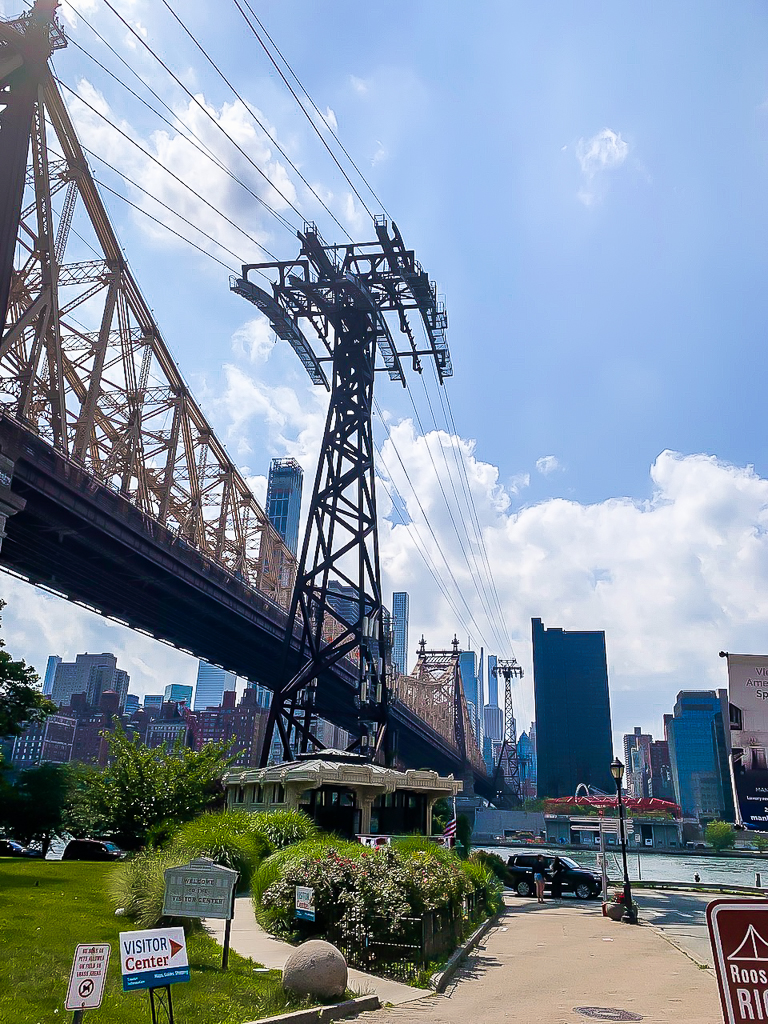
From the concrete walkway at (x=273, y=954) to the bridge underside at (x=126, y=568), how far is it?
1589 cm

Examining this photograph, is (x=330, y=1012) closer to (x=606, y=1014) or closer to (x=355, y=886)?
(x=355, y=886)

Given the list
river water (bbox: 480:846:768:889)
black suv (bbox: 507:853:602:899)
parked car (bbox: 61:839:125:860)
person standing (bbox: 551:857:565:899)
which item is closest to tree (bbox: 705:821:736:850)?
river water (bbox: 480:846:768:889)

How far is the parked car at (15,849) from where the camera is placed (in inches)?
1410

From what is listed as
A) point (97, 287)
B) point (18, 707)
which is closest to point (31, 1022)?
point (18, 707)

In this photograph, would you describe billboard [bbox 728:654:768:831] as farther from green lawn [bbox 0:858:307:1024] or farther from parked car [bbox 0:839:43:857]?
parked car [bbox 0:839:43:857]

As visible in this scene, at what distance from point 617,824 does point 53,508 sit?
25294 mm

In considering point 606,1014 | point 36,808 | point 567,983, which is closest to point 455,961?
point 567,983

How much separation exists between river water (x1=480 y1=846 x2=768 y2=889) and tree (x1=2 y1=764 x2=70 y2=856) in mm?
29157

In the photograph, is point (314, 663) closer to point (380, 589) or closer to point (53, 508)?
point (380, 589)

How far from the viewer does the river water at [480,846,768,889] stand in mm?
55125

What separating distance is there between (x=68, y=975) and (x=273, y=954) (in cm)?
410

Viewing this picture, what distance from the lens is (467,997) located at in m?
12.5

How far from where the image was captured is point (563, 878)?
3447 cm

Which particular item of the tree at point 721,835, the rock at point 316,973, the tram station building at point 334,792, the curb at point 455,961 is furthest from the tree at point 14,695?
the tree at point 721,835
